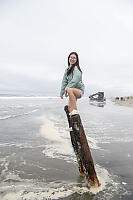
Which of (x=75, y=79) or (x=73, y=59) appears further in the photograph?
(x=73, y=59)

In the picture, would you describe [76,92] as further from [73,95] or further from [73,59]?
[73,59]

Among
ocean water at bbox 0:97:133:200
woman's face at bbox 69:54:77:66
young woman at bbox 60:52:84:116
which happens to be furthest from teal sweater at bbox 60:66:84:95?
ocean water at bbox 0:97:133:200

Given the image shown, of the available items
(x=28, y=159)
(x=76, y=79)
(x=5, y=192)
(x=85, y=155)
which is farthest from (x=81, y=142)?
(x=28, y=159)

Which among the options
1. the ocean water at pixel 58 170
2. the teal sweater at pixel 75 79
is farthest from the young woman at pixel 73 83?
the ocean water at pixel 58 170

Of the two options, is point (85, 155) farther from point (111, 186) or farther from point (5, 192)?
point (5, 192)

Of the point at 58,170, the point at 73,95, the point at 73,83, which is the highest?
the point at 73,83

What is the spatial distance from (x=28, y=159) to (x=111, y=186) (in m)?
2.79

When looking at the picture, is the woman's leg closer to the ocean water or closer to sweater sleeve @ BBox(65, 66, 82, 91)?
sweater sleeve @ BBox(65, 66, 82, 91)

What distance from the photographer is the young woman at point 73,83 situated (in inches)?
161

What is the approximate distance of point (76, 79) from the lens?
162 inches

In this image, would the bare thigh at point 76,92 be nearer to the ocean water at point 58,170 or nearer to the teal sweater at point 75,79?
the teal sweater at point 75,79

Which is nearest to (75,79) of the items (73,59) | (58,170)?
(73,59)

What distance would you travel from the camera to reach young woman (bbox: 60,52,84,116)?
409 centimetres

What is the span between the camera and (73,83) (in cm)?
409
